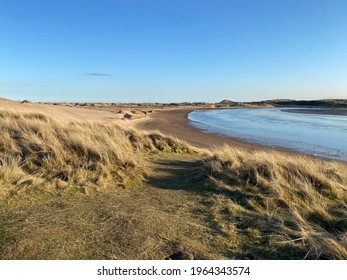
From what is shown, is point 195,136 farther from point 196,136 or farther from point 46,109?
point 46,109

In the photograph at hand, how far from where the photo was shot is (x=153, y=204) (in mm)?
5332

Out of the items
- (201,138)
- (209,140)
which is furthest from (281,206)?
(201,138)

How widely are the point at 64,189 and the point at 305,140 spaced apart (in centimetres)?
1903

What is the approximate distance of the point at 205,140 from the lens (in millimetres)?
20438

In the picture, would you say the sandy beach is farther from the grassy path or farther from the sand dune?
the grassy path

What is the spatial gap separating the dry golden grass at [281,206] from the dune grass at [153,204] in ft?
0.06

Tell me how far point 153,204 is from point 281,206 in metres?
2.37

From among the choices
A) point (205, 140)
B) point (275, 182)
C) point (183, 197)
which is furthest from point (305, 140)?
point (183, 197)

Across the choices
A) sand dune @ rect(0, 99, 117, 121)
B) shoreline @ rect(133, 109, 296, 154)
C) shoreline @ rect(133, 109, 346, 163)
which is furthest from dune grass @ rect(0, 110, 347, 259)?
sand dune @ rect(0, 99, 117, 121)

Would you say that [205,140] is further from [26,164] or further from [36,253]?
[36,253]

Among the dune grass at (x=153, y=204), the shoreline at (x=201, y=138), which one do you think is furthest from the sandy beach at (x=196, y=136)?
the dune grass at (x=153, y=204)

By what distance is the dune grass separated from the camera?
12.5 ft

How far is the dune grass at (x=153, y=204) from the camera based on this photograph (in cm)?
381

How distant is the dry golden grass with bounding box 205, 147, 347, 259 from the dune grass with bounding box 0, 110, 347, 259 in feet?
0.06
